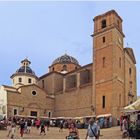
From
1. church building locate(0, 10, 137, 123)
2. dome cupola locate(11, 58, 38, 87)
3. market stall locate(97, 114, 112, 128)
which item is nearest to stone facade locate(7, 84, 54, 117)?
church building locate(0, 10, 137, 123)

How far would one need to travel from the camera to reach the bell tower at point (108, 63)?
52.6 m

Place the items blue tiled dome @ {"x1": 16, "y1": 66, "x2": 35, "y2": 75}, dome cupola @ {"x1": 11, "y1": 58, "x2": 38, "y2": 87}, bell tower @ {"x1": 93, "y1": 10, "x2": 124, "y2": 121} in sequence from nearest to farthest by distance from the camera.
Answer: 1. bell tower @ {"x1": 93, "y1": 10, "x2": 124, "y2": 121}
2. dome cupola @ {"x1": 11, "y1": 58, "x2": 38, "y2": 87}
3. blue tiled dome @ {"x1": 16, "y1": 66, "x2": 35, "y2": 75}

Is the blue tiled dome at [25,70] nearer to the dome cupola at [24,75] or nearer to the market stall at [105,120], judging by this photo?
the dome cupola at [24,75]

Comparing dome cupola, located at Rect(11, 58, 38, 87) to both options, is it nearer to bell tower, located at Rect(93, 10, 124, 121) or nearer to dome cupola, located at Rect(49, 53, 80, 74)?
dome cupola, located at Rect(49, 53, 80, 74)

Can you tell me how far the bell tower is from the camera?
5259 centimetres

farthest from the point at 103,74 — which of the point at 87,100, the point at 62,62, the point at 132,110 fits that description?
the point at 132,110

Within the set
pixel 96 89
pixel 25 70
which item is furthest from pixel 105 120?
pixel 25 70

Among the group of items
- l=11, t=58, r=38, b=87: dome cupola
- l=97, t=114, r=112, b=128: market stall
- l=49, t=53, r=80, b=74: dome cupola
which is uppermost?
l=49, t=53, r=80, b=74: dome cupola

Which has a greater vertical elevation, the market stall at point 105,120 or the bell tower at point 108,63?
the bell tower at point 108,63

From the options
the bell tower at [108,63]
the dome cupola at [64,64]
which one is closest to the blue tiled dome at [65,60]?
the dome cupola at [64,64]

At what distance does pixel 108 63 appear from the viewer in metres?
54.4

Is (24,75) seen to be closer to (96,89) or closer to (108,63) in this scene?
(96,89)

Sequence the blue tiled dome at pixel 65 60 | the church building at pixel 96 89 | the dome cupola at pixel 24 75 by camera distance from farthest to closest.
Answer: the dome cupola at pixel 24 75 < the blue tiled dome at pixel 65 60 < the church building at pixel 96 89

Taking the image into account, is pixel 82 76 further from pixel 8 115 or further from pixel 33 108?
pixel 8 115
